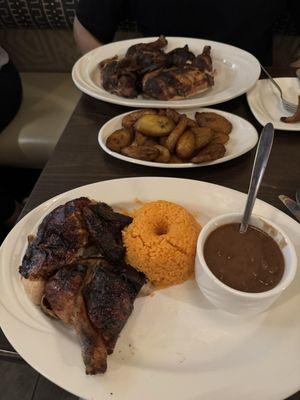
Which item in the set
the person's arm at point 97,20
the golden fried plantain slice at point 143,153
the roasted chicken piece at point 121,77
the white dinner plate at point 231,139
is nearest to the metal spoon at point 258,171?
the white dinner plate at point 231,139

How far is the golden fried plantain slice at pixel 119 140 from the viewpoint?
1215 mm

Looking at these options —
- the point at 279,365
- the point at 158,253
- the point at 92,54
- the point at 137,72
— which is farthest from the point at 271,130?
the point at 92,54

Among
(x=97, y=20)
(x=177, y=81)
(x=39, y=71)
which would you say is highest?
(x=97, y=20)

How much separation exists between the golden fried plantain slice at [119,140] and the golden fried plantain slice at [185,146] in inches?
7.0

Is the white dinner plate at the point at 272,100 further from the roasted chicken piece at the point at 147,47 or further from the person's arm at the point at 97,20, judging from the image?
the person's arm at the point at 97,20

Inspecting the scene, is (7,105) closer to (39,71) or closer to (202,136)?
(39,71)

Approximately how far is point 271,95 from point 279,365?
107 cm

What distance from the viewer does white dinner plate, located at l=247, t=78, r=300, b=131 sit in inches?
51.7

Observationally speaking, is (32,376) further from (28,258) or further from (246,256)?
(246,256)

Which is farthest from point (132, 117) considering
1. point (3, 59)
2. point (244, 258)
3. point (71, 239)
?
point (3, 59)

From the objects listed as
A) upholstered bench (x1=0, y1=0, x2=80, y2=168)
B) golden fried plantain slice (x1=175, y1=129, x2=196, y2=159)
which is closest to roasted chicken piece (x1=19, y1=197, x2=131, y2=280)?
golden fried plantain slice (x1=175, y1=129, x2=196, y2=159)

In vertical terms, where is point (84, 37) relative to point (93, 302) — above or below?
above

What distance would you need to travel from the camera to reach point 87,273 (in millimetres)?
844

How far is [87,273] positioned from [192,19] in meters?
1.57
